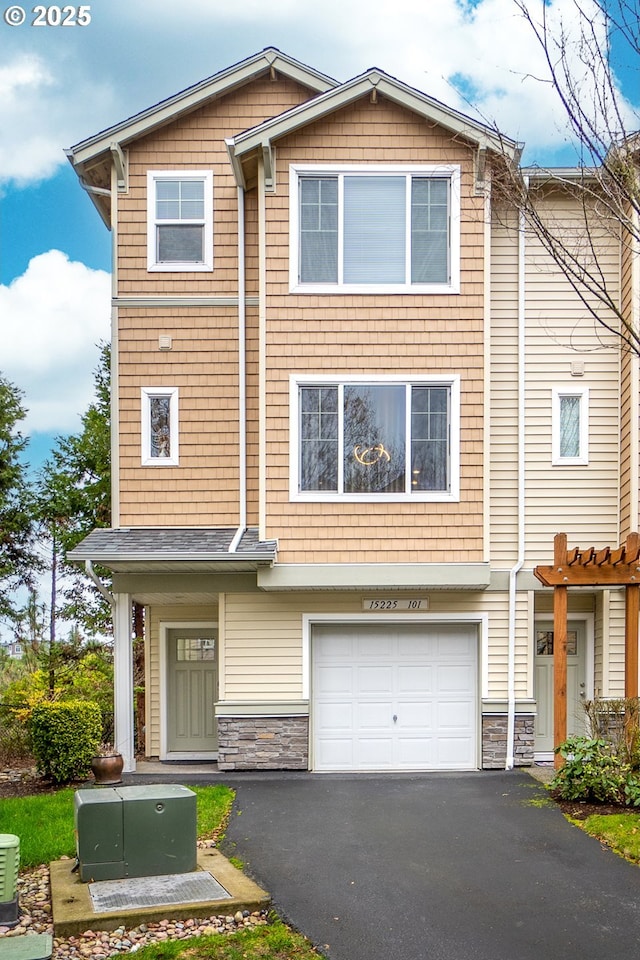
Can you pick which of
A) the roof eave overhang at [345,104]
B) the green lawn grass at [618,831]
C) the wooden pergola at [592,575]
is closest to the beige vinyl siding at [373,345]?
the roof eave overhang at [345,104]

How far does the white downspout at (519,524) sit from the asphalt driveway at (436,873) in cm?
125

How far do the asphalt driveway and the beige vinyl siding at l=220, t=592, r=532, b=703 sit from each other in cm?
161

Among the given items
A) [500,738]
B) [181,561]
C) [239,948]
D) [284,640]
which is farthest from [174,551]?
[239,948]

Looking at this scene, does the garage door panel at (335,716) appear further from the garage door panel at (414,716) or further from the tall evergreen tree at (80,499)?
the tall evergreen tree at (80,499)

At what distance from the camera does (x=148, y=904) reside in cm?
712

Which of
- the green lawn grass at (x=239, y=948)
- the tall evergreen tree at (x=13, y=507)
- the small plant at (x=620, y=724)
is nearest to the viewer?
the green lawn grass at (x=239, y=948)

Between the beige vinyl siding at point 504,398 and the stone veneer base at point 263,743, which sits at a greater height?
the beige vinyl siding at point 504,398

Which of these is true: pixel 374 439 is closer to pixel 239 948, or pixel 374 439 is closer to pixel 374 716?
pixel 374 716

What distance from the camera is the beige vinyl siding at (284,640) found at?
13.4 metres

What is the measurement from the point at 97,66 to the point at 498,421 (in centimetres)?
4386

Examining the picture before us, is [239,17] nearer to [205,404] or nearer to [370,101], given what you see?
[370,101]

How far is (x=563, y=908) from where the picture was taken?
7.39 meters

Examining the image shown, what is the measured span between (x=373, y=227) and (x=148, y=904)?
9258 mm

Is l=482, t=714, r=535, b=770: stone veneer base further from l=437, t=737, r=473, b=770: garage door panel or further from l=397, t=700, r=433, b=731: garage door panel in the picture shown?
l=397, t=700, r=433, b=731: garage door panel
